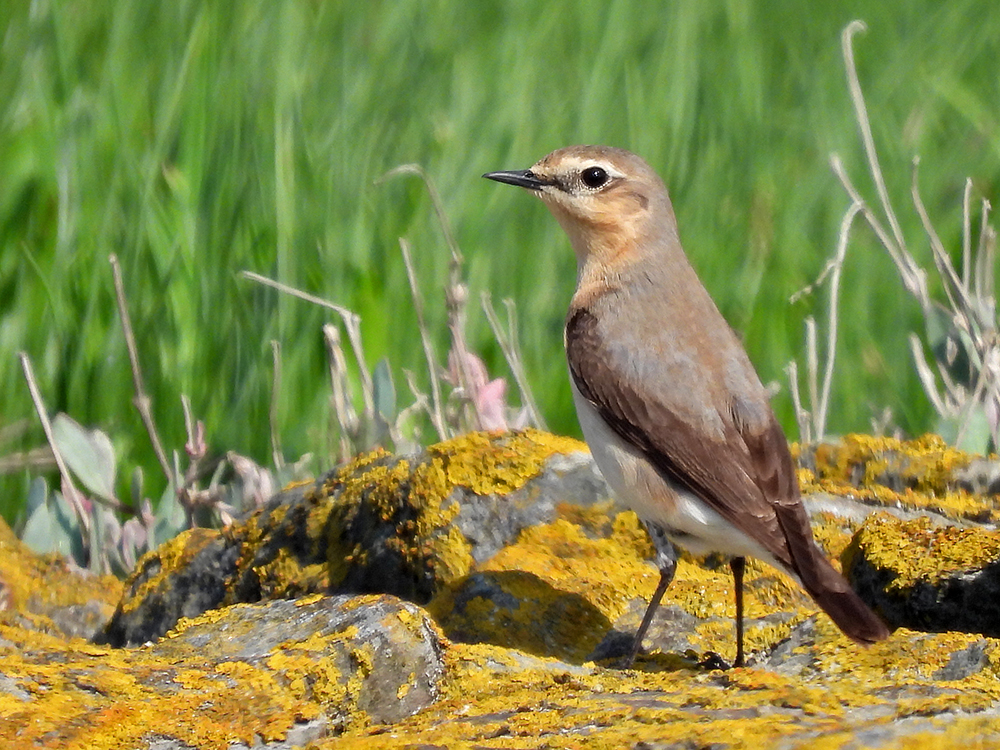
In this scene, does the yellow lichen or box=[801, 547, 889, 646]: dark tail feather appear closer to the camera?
box=[801, 547, 889, 646]: dark tail feather

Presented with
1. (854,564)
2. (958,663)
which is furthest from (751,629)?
(958,663)

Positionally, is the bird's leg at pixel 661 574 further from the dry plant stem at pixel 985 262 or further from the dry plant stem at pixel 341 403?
the dry plant stem at pixel 985 262

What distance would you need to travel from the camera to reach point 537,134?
8398mm

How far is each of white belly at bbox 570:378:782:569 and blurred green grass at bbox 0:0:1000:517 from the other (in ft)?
7.19

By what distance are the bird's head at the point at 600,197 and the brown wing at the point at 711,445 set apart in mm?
878

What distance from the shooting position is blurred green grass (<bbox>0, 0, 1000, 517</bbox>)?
691cm

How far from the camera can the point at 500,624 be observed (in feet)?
14.1


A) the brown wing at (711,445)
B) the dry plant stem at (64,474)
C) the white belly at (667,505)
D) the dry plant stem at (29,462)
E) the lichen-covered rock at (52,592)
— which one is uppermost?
the brown wing at (711,445)

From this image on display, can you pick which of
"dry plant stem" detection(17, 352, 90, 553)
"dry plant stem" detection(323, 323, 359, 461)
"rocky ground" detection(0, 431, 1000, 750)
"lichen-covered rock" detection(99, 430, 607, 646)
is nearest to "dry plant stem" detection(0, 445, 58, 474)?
"dry plant stem" detection(17, 352, 90, 553)

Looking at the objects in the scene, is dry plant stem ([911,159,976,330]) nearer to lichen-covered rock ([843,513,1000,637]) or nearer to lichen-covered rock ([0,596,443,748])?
lichen-covered rock ([843,513,1000,637])

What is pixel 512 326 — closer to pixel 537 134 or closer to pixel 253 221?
pixel 253 221

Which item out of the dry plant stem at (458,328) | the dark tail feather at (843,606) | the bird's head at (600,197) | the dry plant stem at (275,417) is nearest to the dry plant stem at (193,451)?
the dry plant stem at (275,417)

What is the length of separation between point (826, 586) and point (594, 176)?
8.14 ft

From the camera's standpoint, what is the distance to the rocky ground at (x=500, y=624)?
9.75 ft
